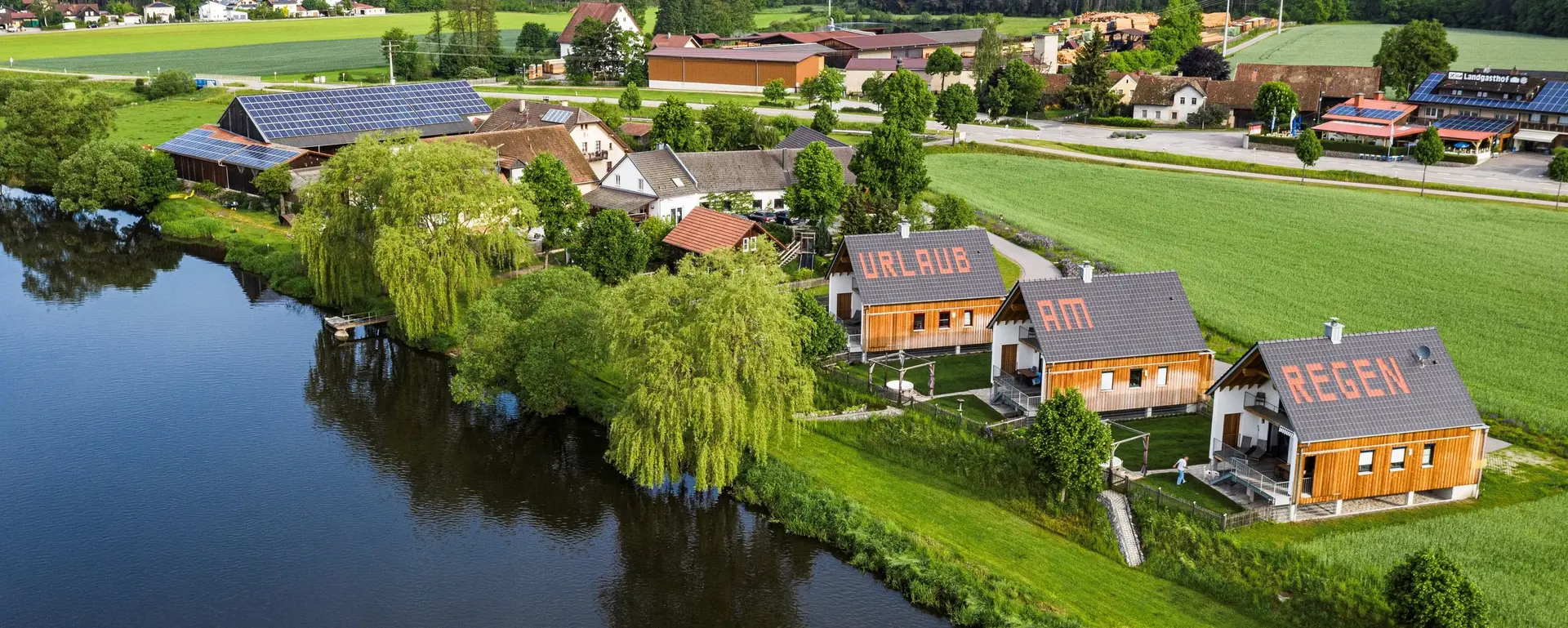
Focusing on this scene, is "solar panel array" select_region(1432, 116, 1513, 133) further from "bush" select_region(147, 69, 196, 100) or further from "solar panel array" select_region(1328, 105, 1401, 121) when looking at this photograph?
"bush" select_region(147, 69, 196, 100)

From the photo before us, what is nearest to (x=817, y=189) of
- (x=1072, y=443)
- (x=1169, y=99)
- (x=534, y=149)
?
(x=534, y=149)

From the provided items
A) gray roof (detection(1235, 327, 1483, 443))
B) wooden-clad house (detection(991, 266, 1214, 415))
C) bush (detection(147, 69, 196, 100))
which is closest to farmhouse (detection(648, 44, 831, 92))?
→ bush (detection(147, 69, 196, 100))

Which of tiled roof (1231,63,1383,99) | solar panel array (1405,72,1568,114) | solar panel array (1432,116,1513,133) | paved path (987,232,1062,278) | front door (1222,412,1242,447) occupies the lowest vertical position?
front door (1222,412,1242,447)

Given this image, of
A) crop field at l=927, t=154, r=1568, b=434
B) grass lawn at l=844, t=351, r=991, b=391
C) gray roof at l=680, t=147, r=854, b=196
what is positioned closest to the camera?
grass lawn at l=844, t=351, r=991, b=391

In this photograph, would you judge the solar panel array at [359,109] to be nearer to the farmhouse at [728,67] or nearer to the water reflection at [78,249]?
the water reflection at [78,249]

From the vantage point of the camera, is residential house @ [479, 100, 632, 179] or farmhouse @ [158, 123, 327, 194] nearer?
farmhouse @ [158, 123, 327, 194]

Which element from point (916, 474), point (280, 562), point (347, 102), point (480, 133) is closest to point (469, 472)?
point (280, 562)
